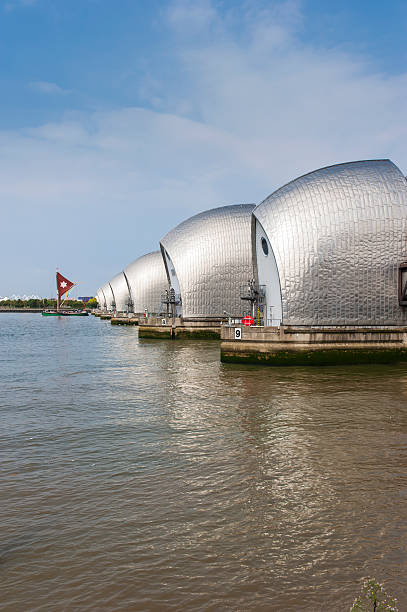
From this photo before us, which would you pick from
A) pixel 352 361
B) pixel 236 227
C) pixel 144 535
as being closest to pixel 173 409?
pixel 144 535

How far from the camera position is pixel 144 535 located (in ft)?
22.1

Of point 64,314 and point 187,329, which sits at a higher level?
point 64,314

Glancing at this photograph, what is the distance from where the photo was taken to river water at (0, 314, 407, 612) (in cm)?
556

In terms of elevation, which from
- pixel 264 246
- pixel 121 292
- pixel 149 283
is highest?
pixel 121 292

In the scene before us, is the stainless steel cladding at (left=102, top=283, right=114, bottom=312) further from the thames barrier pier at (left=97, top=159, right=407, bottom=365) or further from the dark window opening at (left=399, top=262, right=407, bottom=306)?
the dark window opening at (left=399, top=262, right=407, bottom=306)

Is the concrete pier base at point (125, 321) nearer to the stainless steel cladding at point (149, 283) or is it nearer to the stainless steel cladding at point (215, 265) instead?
the stainless steel cladding at point (149, 283)

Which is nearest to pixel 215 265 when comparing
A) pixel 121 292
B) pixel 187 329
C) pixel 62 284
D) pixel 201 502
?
pixel 187 329

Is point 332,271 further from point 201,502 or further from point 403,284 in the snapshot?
point 201,502

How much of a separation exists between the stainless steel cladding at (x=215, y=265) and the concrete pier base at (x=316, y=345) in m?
22.7

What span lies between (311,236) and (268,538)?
2410cm

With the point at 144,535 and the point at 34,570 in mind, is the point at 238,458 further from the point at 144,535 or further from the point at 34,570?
the point at 34,570

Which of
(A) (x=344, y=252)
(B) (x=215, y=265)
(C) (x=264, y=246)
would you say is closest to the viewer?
(A) (x=344, y=252)

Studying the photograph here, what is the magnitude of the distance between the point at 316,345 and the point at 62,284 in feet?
445

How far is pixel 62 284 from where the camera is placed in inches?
5940
